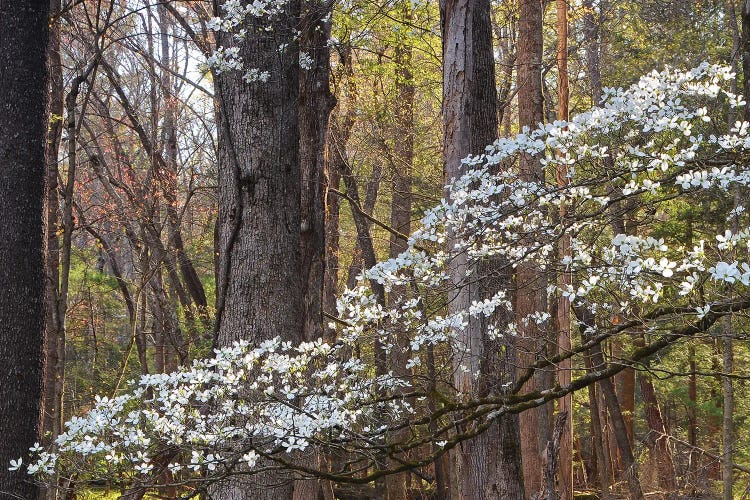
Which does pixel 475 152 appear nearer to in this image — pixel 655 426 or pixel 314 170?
pixel 314 170

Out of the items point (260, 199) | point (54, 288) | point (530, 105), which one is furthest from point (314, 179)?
point (530, 105)

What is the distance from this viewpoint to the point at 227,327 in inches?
174

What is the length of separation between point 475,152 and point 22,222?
3.05 meters

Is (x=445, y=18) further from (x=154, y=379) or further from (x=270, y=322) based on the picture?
(x=154, y=379)

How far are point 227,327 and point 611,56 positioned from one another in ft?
41.6

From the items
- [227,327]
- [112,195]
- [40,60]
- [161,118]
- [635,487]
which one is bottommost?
[635,487]

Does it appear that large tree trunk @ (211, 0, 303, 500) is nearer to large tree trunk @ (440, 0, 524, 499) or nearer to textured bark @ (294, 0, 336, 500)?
large tree trunk @ (440, 0, 524, 499)

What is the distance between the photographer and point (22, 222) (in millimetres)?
4949

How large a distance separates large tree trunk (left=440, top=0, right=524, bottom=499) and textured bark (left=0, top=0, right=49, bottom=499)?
2772 millimetres

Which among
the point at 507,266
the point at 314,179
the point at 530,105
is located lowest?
the point at 507,266

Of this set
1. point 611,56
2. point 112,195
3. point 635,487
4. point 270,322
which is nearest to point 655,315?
point 270,322

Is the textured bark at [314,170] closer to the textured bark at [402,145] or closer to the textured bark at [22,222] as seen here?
the textured bark at [22,222]

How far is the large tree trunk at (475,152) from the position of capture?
4855 mm

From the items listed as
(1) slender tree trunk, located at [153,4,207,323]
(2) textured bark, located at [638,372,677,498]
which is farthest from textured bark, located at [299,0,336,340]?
(2) textured bark, located at [638,372,677,498]
